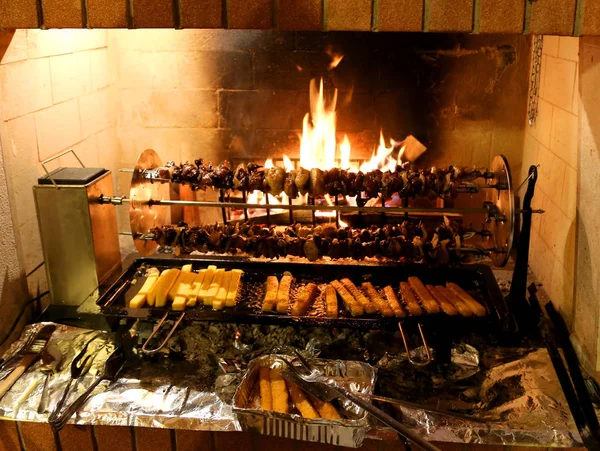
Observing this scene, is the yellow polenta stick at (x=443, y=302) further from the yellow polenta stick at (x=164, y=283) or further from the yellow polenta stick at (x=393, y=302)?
the yellow polenta stick at (x=164, y=283)

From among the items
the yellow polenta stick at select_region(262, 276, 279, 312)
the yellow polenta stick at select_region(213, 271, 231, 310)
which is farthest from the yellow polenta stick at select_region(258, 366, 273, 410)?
the yellow polenta stick at select_region(213, 271, 231, 310)

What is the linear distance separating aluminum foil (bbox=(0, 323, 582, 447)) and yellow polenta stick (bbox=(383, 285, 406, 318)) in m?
0.25

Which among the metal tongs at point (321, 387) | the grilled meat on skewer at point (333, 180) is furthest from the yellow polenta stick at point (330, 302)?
the grilled meat on skewer at point (333, 180)

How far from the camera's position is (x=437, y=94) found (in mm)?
4461

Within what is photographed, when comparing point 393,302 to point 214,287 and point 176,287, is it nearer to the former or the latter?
point 214,287

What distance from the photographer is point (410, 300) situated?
3.13 metres

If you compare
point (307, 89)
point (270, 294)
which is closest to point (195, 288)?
point (270, 294)

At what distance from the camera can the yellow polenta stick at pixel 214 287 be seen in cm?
316

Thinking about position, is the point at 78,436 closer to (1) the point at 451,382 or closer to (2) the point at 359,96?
(1) the point at 451,382

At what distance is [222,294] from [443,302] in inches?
44.2

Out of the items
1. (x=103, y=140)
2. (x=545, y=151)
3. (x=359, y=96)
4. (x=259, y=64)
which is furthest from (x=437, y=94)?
(x=103, y=140)

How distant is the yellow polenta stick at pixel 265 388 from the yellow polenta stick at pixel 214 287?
51cm

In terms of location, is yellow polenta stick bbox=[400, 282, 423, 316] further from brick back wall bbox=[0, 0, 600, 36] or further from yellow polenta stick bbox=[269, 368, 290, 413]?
brick back wall bbox=[0, 0, 600, 36]

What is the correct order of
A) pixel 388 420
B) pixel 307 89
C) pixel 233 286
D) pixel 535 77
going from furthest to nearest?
pixel 307 89 < pixel 535 77 < pixel 233 286 < pixel 388 420
